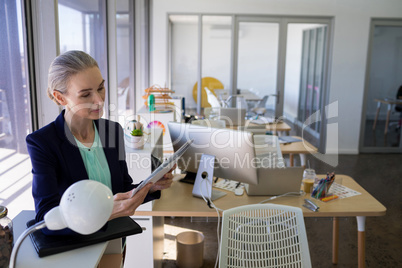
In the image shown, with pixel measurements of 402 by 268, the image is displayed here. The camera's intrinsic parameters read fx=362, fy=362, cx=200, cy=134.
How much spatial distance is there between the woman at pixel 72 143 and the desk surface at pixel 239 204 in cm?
76

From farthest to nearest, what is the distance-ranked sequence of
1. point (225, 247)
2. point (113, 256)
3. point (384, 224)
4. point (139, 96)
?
point (139, 96) < point (384, 224) < point (225, 247) < point (113, 256)

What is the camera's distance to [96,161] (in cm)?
155

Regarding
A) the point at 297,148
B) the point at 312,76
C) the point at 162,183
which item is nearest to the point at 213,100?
the point at 312,76

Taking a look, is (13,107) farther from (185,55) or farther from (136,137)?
(185,55)

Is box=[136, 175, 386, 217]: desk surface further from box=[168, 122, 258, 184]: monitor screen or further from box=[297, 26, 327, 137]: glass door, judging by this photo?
box=[297, 26, 327, 137]: glass door

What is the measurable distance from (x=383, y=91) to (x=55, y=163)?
6.67 meters

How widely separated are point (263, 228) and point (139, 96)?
3671 millimetres

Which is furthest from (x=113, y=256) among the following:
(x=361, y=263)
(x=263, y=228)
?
(x=361, y=263)

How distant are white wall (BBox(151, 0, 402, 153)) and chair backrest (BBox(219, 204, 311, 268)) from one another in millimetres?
4716

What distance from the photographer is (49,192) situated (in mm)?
1256

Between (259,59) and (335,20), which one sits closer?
(335,20)

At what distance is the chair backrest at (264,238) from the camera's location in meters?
1.79

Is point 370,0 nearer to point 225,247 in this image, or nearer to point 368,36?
point 368,36

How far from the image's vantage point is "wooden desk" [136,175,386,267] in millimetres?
2227
